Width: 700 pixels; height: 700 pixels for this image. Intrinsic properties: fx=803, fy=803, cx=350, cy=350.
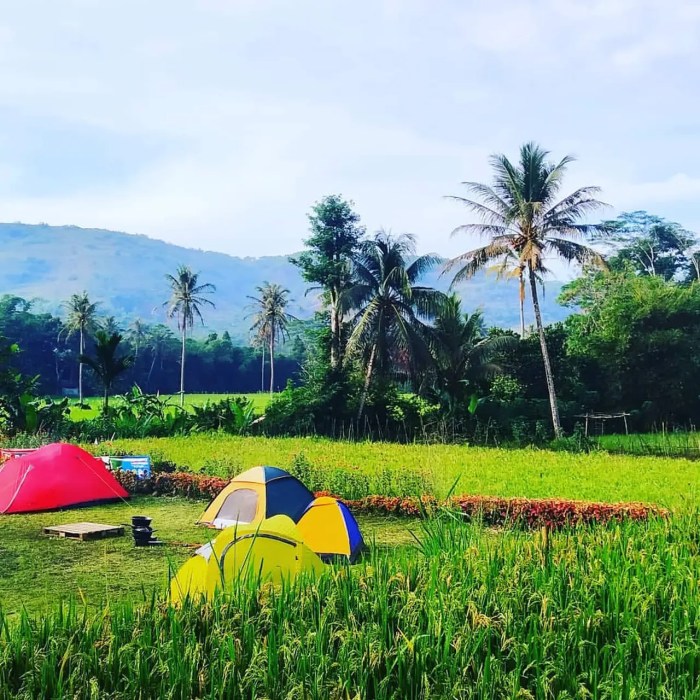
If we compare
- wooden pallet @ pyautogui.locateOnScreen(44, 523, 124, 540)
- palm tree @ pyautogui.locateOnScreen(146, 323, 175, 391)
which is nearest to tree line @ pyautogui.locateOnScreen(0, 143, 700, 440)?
wooden pallet @ pyautogui.locateOnScreen(44, 523, 124, 540)

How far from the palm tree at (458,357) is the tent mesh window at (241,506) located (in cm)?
1497

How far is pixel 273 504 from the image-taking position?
9.70m

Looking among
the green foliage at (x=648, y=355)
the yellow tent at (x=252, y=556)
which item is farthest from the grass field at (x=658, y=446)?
the yellow tent at (x=252, y=556)

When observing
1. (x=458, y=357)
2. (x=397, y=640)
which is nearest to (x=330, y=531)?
(x=397, y=640)

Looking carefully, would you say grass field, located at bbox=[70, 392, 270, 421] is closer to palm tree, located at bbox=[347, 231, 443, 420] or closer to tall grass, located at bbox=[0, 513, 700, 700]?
palm tree, located at bbox=[347, 231, 443, 420]

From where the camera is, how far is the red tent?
1146cm

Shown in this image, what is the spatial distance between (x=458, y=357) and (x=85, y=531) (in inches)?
671

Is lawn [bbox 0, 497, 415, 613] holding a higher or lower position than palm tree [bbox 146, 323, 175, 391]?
lower

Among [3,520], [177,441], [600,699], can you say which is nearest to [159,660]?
[600,699]

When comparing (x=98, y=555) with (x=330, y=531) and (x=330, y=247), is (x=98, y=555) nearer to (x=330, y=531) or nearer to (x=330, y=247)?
(x=330, y=531)

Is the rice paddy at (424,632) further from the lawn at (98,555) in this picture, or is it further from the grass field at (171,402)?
the grass field at (171,402)

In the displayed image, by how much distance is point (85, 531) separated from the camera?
370 inches

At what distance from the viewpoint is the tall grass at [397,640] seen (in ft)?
11.5

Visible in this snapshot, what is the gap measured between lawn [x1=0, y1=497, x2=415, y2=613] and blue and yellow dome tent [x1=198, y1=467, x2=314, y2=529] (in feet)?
0.99
